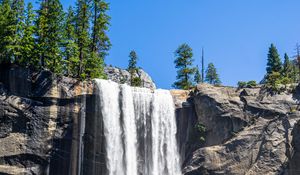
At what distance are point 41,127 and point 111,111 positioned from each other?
8357 millimetres

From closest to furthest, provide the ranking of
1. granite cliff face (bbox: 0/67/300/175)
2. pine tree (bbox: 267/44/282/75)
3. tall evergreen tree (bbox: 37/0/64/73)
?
1. granite cliff face (bbox: 0/67/300/175)
2. tall evergreen tree (bbox: 37/0/64/73)
3. pine tree (bbox: 267/44/282/75)

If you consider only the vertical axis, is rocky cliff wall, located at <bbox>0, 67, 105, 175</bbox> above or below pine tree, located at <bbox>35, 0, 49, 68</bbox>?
below

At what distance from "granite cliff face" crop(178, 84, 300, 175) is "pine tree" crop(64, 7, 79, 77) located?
15.5m

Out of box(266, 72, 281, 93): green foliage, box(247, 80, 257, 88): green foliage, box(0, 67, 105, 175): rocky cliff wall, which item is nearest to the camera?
box(0, 67, 105, 175): rocky cliff wall

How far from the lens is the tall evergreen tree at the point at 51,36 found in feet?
161

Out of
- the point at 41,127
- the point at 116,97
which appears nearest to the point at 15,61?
the point at 41,127

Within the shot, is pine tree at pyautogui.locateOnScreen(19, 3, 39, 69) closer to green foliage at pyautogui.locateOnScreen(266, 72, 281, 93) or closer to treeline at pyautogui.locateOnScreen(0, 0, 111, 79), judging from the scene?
treeline at pyautogui.locateOnScreen(0, 0, 111, 79)

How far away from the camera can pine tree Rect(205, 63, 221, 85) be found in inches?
3873

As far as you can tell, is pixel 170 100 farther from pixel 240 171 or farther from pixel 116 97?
pixel 240 171

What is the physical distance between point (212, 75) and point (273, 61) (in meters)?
20.7

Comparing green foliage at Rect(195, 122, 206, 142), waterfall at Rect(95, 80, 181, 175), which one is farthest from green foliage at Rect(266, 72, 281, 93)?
waterfall at Rect(95, 80, 181, 175)

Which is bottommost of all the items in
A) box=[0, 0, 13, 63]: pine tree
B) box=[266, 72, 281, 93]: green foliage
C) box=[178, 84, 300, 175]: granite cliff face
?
box=[178, 84, 300, 175]: granite cliff face

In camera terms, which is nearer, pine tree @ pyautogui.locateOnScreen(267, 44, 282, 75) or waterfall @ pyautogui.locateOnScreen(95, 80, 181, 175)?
waterfall @ pyautogui.locateOnScreen(95, 80, 181, 175)

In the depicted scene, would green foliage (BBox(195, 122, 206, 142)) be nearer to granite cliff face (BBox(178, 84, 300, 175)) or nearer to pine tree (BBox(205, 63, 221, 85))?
granite cliff face (BBox(178, 84, 300, 175))
